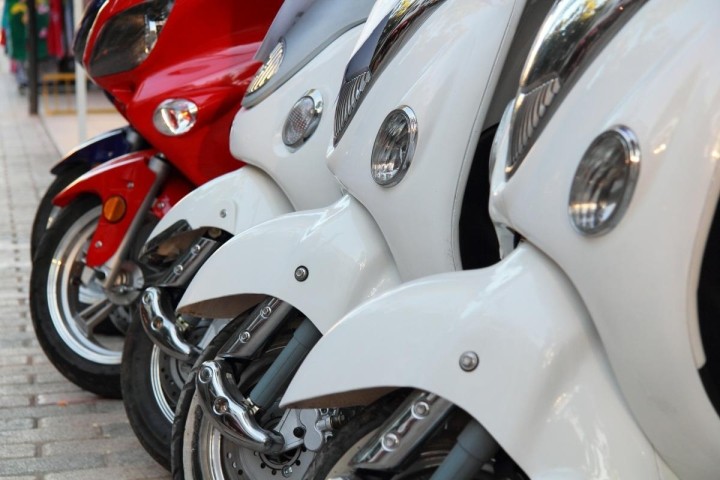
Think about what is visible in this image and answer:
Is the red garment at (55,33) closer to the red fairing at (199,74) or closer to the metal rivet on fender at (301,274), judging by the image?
the red fairing at (199,74)

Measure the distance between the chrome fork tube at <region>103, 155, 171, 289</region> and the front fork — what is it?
5.24 feet

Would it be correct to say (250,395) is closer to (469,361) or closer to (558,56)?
(469,361)

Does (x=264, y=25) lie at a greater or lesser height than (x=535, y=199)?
lesser

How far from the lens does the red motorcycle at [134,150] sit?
4125 mm

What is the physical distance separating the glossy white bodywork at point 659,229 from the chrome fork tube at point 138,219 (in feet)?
8.13

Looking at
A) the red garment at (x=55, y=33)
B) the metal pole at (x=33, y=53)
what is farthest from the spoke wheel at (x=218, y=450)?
the red garment at (x=55, y=33)

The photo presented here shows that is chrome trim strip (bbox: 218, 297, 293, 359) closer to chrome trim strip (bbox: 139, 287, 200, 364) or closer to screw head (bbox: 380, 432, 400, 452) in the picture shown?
chrome trim strip (bbox: 139, 287, 200, 364)

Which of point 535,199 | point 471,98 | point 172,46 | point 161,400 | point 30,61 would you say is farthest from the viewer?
point 30,61

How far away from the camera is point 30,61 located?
53.5 ft

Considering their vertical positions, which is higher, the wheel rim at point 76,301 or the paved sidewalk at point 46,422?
the wheel rim at point 76,301

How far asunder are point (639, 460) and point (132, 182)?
2726 mm

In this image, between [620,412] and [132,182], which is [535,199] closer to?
[620,412]

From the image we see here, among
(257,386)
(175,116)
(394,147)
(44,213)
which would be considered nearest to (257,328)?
(257,386)

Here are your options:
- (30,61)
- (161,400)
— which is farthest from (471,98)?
(30,61)
